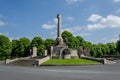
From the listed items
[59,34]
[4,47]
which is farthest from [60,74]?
[4,47]

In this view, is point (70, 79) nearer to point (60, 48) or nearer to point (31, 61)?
point (31, 61)

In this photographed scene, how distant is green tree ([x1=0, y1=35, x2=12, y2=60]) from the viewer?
94938 millimetres

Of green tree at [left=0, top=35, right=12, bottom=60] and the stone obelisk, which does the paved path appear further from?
green tree at [left=0, top=35, right=12, bottom=60]

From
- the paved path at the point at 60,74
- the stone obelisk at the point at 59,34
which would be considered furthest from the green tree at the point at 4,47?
the paved path at the point at 60,74

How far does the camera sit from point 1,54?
94.9 metres

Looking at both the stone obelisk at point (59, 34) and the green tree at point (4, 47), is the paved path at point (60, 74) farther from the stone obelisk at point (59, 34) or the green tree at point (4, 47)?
the green tree at point (4, 47)

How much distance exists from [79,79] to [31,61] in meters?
31.0

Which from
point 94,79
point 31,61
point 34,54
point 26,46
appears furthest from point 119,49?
point 94,79

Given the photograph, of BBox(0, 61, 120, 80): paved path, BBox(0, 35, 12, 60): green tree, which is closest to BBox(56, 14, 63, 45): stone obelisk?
BBox(0, 61, 120, 80): paved path

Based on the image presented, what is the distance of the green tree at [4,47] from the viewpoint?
94.9 m

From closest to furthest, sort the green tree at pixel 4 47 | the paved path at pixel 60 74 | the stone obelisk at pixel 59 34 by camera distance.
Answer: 1. the paved path at pixel 60 74
2. the stone obelisk at pixel 59 34
3. the green tree at pixel 4 47

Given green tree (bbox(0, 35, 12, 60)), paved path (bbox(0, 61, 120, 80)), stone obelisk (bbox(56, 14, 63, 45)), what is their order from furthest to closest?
green tree (bbox(0, 35, 12, 60))
stone obelisk (bbox(56, 14, 63, 45))
paved path (bbox(0, 61, 120, 80))

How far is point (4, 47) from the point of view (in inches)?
3775

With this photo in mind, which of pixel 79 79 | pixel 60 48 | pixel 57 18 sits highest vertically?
pixel 57 18
